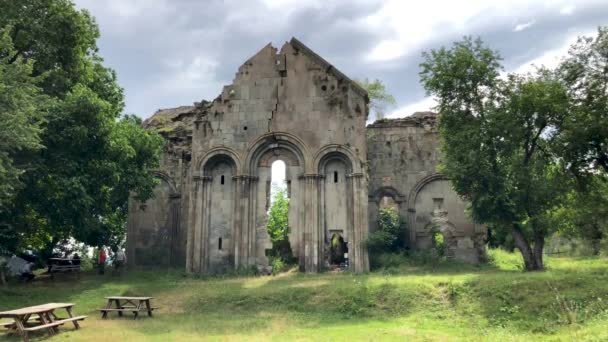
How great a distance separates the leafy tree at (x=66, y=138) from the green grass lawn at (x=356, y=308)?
101 inches

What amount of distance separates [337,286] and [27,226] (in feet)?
37.3

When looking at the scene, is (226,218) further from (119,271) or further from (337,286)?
(337,286)

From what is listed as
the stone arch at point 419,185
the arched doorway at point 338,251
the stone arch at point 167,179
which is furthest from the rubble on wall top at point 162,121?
the stone arch at point 419,185

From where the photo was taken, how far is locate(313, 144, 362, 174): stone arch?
20.9 metres

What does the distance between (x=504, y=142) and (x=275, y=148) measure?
9161 millimetres

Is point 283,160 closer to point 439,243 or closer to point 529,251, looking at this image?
point 439,243

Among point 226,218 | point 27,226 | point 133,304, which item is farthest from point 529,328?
point 27,226

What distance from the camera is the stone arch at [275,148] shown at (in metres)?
21.3

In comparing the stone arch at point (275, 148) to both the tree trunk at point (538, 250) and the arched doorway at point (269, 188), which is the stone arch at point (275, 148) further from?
the tree trunk at point (538, 250)

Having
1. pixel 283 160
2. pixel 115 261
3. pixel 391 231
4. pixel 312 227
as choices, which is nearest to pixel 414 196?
pixel 391 231

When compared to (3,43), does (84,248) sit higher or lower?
lower

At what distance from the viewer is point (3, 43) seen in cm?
1401

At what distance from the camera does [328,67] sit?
71.7 feet

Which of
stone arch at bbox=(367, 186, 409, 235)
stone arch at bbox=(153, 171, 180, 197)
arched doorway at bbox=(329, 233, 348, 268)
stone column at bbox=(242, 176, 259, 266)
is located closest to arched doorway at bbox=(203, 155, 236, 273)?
stone column at bbox=(242, 176, 259, 266)
